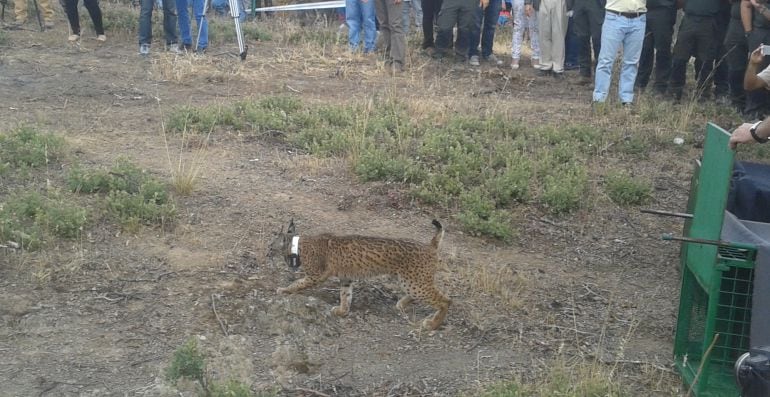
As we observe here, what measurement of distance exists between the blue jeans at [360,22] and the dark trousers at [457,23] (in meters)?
1.11

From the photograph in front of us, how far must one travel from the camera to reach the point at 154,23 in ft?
50.8

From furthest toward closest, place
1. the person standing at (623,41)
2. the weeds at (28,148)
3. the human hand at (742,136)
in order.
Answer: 1. the person standing at (623,41)
2. the weeds at (28,148)
3. the human hand at (742,136)

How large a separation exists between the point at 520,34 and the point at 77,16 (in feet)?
23.4

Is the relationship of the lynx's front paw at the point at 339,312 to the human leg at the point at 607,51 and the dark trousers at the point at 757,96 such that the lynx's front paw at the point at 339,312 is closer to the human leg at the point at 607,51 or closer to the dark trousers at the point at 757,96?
the human leg at the point at 607,51

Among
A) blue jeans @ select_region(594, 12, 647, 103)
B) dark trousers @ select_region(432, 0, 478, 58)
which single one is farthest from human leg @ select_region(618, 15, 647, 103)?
dark trousers @ select_region(432, 0, 478, 58)

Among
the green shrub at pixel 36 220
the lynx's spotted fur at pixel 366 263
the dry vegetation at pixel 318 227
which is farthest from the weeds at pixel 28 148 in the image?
the lynx's spotted fur at pixel 366 263

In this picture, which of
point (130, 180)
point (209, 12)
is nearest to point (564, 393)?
point (130, 180)

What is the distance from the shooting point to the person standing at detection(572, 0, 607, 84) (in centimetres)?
1218

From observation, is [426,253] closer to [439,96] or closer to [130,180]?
[130,180]

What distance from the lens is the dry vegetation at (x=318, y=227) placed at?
4.95m

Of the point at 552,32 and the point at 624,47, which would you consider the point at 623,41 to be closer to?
the point at 624,47

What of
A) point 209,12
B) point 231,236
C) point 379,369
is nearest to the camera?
point 379,369

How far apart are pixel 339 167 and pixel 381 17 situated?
547 centimetres

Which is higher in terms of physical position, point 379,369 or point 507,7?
point 507,7
